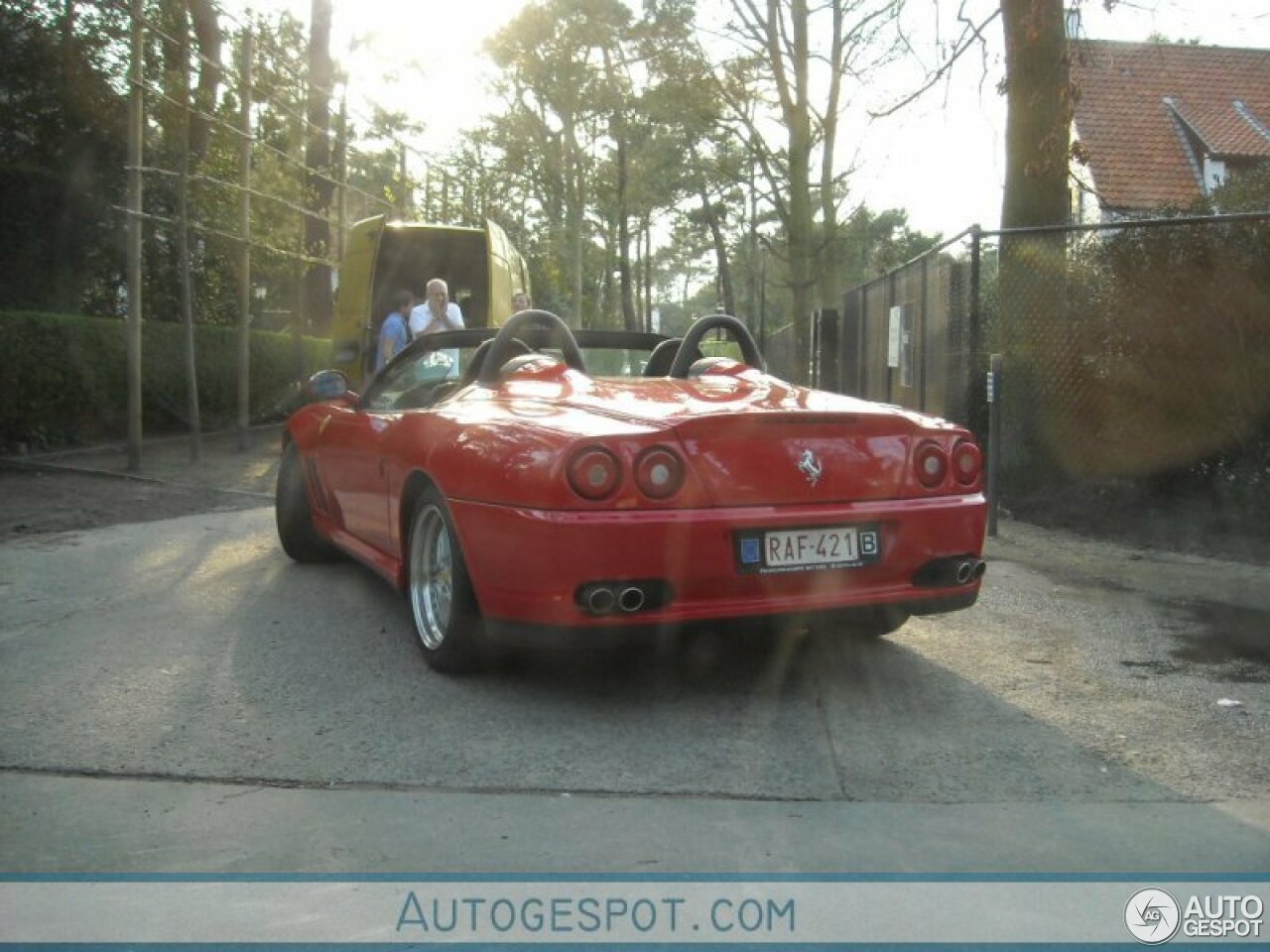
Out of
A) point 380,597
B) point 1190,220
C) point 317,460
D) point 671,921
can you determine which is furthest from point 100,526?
point 1190,220

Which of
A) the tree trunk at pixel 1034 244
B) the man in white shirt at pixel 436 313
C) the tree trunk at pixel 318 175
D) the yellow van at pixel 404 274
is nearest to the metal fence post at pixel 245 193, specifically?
the yellow van at pixel 404 274

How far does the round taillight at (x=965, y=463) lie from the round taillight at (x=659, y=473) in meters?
1.13

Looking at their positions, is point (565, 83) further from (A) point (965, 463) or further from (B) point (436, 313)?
(A) point (965, 463)

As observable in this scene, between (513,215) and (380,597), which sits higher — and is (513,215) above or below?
above

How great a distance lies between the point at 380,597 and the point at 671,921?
367 centimetres

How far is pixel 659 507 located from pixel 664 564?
18 centimetres

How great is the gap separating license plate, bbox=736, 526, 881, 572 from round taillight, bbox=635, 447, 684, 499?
0.92 feet

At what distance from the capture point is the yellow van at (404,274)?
14.1m

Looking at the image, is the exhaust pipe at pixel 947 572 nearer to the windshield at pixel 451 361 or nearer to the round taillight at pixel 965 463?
the round taillight at pixel 965 463

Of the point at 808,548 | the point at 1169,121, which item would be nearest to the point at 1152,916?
the point at 808,548

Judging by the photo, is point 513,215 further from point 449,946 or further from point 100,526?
point 449,946

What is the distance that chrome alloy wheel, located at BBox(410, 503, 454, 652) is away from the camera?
15.3 ft

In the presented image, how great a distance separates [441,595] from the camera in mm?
4707

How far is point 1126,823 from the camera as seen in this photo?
3193 millimetres
